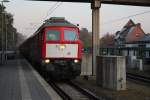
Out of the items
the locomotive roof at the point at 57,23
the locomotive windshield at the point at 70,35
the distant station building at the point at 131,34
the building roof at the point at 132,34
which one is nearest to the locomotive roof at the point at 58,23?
the locomotive roof at the point at 57,23

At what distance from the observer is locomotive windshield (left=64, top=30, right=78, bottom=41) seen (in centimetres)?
2398

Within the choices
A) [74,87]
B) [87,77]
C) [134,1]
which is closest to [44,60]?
[74,87]

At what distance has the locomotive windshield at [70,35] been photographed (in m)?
24.0

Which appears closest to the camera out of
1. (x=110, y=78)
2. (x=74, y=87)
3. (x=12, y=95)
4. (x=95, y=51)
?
(x=12, y=95)

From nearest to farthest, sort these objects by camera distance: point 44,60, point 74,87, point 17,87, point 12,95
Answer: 1. point 12,95
2. point 17,87
3. point 74,87
4. point 44,60

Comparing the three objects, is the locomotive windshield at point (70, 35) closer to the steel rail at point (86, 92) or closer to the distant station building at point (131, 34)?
the steel rail at point (86, 92)

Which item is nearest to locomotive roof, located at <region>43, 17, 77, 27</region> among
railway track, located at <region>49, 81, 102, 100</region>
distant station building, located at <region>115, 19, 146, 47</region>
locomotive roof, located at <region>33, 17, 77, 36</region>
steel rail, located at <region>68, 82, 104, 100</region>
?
locomotive roof, located at <region>33, 17, 77, 36</region>

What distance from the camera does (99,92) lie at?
1867 cm

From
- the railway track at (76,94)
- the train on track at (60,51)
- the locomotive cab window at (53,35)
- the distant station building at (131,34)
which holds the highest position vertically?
the distant station building at (131,34)

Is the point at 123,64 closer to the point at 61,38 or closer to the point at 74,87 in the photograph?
the point at 74,87

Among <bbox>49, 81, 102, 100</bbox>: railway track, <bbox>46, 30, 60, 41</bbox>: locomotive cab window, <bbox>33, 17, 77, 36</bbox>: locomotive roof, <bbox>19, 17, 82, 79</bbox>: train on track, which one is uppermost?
<bbox>33, 17, 77, 36</bbox>: locomotive roof

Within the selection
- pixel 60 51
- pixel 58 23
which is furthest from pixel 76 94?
pixel 58 23

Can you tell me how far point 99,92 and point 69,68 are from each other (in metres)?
4.90

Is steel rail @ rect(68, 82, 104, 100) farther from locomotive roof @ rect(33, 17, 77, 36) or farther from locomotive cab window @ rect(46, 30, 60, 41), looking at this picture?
locomotive roof @ rect(33, 17, 77, 36)
